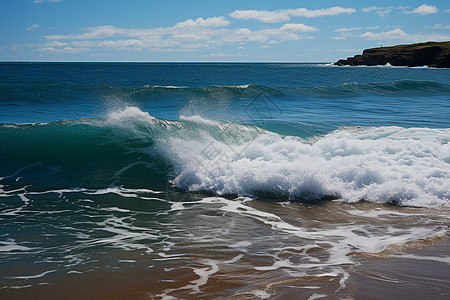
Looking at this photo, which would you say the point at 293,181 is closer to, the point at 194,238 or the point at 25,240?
the point at 194,238

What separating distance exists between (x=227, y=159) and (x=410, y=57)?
95672mm

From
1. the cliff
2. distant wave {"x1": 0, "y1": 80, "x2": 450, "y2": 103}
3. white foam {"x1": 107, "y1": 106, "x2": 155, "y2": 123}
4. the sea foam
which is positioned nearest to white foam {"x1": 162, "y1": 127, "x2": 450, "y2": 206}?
the sea foam

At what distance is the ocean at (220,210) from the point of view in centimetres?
413

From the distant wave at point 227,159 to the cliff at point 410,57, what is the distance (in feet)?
270

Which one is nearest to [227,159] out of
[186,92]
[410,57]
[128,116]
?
[128,116]

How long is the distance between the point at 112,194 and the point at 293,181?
3.38 m

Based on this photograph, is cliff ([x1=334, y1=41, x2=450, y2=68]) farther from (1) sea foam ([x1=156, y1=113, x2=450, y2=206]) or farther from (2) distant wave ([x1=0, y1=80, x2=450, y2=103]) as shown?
(1) sea foam ([x1=156, y1=113, x2=450, y2=206])

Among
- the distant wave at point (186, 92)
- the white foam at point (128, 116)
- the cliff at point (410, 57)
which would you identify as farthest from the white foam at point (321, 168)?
the cliff at point (410, 57)

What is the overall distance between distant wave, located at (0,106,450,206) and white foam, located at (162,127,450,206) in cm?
2

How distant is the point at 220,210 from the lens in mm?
6664

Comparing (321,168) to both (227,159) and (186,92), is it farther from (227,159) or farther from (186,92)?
(186,92)

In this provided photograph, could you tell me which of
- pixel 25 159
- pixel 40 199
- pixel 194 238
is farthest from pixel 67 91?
pixel 194 238

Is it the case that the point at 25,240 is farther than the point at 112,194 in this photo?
No

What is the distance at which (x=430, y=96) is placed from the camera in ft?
78.1
